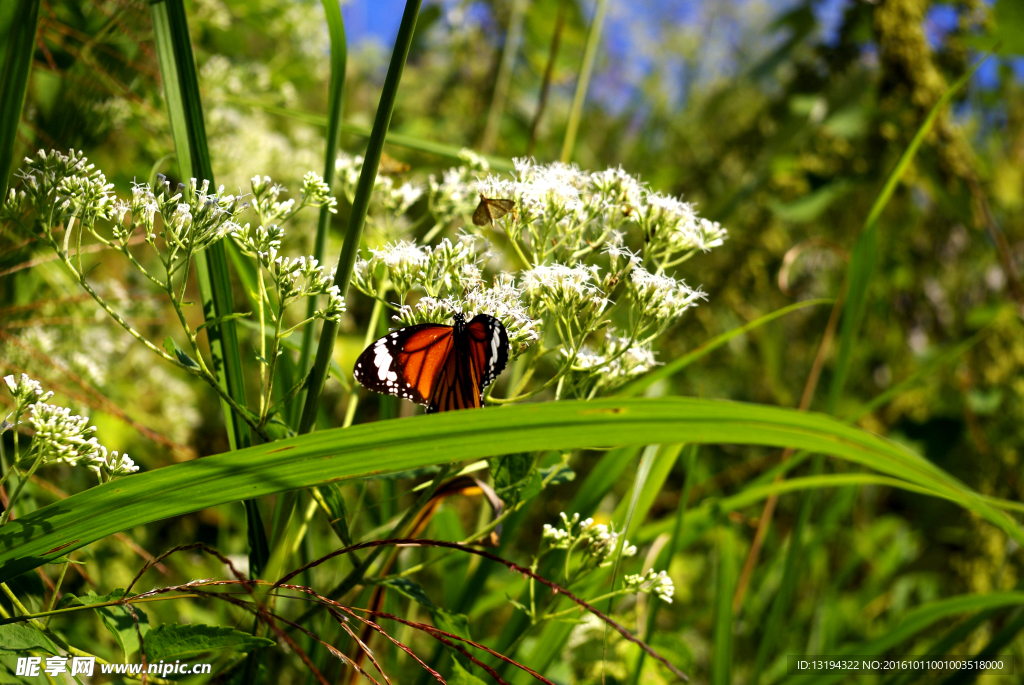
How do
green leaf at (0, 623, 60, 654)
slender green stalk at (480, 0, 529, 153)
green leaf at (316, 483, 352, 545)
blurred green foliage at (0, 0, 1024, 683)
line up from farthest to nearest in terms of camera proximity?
slender green stalk at (480, 0, 529, 153) → blurred green foliage at (0, 0, 1024, 683) → green leaf at (316, 483, 352, 545) → green leaf at (0, 623, 60, 654)

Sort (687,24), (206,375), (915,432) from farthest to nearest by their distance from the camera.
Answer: (687,24)
(915,432)
(206,375)

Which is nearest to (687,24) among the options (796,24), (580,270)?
(796,24)

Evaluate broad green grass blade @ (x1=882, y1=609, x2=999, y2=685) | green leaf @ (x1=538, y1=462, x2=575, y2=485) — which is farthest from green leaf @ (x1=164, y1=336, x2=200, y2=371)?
broad green grass blade @ (x1=882, y1=609, x2=999, y2=685)

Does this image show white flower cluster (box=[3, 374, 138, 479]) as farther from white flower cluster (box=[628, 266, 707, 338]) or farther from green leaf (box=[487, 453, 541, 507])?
white flower cluster (box=[628, 266, 707, 338])

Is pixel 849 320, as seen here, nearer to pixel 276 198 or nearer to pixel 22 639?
pixel 276 198

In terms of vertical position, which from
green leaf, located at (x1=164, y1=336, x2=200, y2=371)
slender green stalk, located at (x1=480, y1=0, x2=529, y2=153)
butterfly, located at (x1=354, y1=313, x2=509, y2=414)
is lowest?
green leaf, located at (x1=164, y1=336, x2=200, y2=371)

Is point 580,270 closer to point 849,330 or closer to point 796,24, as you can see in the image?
point 849,330
